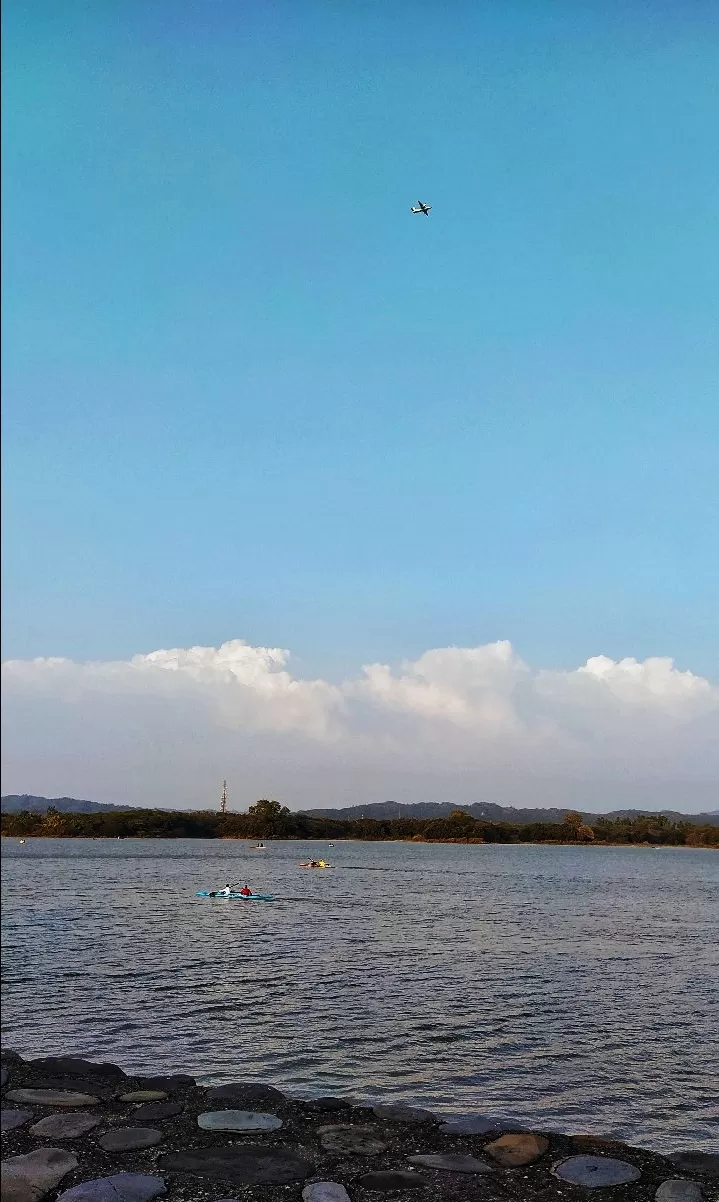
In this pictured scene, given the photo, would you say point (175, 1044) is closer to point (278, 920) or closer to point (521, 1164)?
point (521, 1164)

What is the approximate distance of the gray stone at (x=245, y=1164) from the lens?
43.5ft

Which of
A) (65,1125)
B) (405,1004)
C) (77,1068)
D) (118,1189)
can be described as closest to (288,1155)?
(118,1189)

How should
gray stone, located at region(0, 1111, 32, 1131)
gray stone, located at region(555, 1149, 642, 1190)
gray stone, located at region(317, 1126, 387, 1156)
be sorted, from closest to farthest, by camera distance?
gray stone, located at region(555, 1149, 642, 1190)
gray stone, located at region(317, 1126, 387, 1156)
gray stone, located at region(0, 1111, 32, 1131)

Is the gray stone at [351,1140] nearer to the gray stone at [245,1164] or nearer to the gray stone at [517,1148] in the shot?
the gray stone at [245,1164]

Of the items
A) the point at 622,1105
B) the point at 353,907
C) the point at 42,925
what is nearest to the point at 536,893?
the point at 353,907

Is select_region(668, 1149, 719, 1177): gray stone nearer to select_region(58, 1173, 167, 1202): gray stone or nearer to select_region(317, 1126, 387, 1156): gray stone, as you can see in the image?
select_region(317, 1126, 387, 1156): gray stone

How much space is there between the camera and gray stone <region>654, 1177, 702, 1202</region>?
42.6 ft

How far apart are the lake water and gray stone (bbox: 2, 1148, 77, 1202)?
6920 mm

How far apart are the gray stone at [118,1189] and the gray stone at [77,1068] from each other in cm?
656

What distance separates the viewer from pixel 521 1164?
1428cm

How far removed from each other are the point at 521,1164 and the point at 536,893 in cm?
7659

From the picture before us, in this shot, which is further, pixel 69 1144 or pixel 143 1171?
pixel 69 1144

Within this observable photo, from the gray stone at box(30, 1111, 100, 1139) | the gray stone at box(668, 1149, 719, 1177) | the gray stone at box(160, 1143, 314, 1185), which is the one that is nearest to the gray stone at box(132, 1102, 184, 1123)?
the gray stone at box(30, 1111, 100, 1139)

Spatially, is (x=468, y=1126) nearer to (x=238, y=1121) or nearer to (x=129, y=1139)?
(x=238, y=1121)
